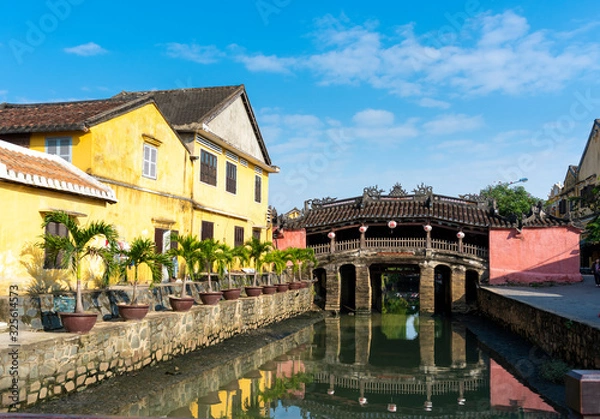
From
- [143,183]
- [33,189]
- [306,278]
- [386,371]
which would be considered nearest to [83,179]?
[33,189]

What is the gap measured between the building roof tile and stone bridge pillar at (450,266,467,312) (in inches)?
707

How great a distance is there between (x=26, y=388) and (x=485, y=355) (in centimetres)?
1255

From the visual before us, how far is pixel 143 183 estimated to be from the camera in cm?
1473

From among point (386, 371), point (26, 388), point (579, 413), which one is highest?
point (579, 413)

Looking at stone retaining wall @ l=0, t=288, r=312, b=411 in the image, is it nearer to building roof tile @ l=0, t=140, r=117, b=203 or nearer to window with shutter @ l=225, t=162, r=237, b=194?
building roof tile @ l=0, t=140, r=117, b=203

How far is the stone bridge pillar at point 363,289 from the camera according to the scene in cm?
2652

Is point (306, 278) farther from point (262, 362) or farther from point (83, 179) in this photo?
point (83, 179)

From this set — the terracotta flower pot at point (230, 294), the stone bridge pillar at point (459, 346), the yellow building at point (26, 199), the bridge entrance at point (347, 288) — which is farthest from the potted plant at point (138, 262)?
the bridge entrance at point (347, 288)

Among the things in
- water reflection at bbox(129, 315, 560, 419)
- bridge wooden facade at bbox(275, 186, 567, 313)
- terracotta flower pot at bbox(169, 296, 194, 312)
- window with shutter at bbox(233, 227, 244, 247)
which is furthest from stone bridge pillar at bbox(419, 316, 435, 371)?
window with shutter at bbox(233, 227, 244, 247)

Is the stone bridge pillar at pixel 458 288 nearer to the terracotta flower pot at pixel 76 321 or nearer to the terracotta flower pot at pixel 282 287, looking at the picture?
the terracotta flower pot at pixel 282 287

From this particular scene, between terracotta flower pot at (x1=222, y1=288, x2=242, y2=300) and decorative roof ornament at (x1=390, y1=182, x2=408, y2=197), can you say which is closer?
terracotta flower pot at (x1=222, y1=288, x2=242, y2=300)

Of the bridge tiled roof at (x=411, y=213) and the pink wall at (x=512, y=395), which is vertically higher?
the bridge tiled roof at (x=411, y=213)

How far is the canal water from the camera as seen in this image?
961 cm

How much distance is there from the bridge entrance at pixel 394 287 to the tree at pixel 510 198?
9.11 m
